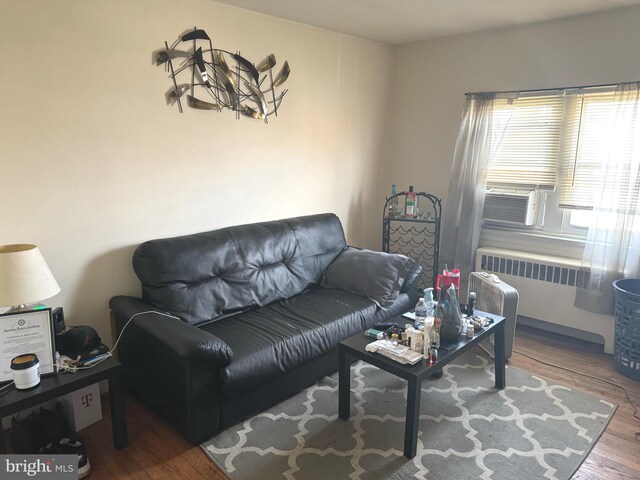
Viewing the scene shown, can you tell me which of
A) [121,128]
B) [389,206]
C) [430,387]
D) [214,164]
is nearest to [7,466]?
[121,128]

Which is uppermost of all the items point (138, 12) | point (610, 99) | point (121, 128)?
point (138, 12)

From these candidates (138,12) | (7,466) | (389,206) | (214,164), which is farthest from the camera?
(389,206)

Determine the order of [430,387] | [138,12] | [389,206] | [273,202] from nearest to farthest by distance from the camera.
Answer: [138,12] → [430,387] → [273,202] → [389,206]

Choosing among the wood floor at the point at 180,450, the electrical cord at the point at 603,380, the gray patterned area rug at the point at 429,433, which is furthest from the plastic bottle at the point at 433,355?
the electrical cord at the point at 603,380

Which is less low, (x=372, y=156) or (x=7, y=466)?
(x=372, y=156)

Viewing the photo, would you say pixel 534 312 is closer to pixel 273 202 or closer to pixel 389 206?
pixel 389 206

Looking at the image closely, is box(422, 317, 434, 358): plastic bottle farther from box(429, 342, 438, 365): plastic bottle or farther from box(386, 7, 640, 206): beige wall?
box(386, 7, 640, 206): beige wall

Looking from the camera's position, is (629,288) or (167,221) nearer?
(167,221)

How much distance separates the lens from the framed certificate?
1928mm

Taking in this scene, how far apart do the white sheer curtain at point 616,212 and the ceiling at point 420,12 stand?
2.36ft

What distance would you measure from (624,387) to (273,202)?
263 centimetres

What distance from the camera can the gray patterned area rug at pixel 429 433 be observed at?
6.83 feet

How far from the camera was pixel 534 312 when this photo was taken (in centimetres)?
355

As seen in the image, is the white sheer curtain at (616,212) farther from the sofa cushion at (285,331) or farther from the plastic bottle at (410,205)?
the sofa cushion at (285,331)
